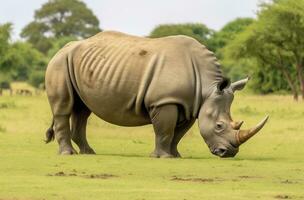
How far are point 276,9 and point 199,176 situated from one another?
43.8m

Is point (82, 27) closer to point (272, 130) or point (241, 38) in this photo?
point (241, 38)

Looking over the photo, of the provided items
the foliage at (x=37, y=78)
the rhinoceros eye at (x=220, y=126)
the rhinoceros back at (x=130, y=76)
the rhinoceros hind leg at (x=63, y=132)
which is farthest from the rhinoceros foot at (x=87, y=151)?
the foliage at (x=37, y=78)

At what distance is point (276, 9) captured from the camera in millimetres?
58844

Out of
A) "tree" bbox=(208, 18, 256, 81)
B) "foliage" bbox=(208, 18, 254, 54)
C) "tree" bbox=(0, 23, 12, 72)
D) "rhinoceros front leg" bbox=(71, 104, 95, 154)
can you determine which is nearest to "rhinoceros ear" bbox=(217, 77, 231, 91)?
"rhinoceros front leg" bbox=(71, 104, 95, 154)

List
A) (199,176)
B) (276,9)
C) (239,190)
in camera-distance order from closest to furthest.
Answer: (239,190) → (199,176) → (276,9)

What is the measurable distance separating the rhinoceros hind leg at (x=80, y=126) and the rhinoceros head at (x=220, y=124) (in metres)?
2.81

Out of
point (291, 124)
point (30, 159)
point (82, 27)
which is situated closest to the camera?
point (30, 159)

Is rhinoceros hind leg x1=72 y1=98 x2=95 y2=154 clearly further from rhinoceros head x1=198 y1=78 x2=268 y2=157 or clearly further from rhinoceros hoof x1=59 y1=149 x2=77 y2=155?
rhinoceros head x1=198 y1=78 x2=268 y2=157

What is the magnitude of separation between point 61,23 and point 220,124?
10510 centimetres

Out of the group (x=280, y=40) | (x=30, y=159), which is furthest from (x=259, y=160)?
(x=280, y=40)

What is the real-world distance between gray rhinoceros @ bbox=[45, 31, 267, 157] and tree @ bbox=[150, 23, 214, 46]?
70526 millimetres

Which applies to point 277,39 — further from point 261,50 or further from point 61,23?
point 61,23

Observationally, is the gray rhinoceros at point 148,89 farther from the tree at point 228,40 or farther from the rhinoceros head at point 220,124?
the tree at point 228,40

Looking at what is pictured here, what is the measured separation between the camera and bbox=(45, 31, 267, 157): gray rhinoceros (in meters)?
19.3
